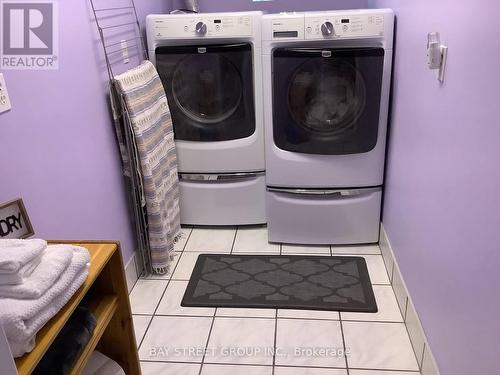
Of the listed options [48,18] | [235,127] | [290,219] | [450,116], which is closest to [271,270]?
[290,219]

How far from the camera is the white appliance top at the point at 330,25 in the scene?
209 centimetres

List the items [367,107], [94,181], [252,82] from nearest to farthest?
[94,181]
[367,107]
[252,82]

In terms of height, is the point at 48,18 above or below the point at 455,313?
above

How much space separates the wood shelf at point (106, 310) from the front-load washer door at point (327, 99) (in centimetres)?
134

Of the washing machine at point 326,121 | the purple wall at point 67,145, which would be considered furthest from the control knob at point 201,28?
the purple wall at point 67,145

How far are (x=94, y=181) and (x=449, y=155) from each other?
136 centimetres

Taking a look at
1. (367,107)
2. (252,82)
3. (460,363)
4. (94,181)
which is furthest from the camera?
(252,82)

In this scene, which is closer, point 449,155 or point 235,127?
point 449,155

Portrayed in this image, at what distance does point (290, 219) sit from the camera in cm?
249

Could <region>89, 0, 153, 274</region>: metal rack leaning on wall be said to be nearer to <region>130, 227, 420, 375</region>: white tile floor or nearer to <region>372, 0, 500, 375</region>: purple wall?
<region>130, 227, 420, 375</region>: white tile floor

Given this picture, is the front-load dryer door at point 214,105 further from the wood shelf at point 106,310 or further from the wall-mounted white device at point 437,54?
the wood shelf at point 106,310

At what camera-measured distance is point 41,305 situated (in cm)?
87

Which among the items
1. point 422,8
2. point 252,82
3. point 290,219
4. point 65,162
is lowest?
point 290,219

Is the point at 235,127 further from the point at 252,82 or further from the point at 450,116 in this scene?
the point at 450,116
